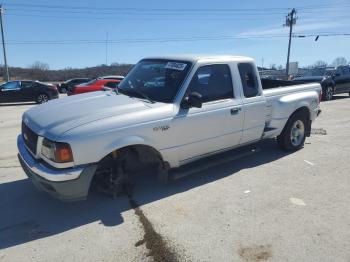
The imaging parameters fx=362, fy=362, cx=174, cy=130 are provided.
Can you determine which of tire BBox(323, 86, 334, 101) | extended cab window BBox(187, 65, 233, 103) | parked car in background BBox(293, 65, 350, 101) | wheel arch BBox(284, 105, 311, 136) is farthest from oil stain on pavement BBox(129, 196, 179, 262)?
tire BBox(323, 86, 334, 101)

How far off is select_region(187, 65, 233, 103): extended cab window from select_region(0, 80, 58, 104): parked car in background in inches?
681

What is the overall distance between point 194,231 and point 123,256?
0.86 meters

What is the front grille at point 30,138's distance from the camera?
171 inches

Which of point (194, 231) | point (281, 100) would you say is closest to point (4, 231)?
point (194, 231)

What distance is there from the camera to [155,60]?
5.75 metres

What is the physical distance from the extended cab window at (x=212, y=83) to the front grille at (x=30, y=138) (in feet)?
6.79

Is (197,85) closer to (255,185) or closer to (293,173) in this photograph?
(255,185)

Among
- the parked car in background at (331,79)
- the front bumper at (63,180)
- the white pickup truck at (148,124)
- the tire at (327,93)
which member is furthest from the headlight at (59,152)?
the tire at (327,93)

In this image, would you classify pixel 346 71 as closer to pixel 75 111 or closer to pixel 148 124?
pixel 148 124

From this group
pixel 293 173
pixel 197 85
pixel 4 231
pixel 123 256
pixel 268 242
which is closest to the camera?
pixel 123 256

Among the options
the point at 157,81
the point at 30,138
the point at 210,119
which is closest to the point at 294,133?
the point at 210,119

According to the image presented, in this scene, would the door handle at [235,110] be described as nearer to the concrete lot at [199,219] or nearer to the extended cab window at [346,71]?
the concrete lot at [199,219]

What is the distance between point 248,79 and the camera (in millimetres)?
5902

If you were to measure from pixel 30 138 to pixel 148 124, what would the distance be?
58.8 inches
